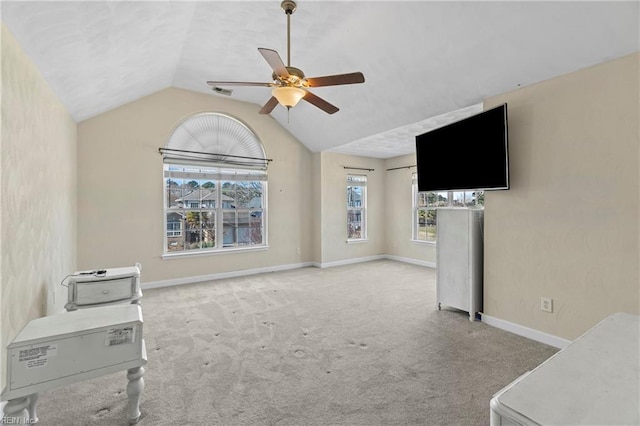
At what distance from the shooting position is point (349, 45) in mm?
3232

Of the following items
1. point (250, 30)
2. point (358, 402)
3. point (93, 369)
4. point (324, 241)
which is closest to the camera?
point (93, 369)

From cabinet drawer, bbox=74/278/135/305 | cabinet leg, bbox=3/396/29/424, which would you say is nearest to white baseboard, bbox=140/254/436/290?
cabinet drawer, bbox=74/278/135/305

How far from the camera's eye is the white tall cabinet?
339cm

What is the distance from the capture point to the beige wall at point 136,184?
4281mm

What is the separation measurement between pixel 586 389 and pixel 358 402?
1444 millimetres

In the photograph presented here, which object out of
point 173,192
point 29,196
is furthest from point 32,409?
point 173,192

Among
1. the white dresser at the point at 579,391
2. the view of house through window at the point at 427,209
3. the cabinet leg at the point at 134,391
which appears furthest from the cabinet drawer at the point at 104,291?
the view of house through window at the point at 427,209

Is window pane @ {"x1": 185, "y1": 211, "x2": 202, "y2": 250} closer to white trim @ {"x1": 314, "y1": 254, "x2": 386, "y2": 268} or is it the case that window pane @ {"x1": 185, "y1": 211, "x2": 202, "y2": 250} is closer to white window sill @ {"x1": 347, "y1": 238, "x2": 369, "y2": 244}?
white trim @ {"x1": 314, "y1": 254, "x2": 386, "y2": 268}

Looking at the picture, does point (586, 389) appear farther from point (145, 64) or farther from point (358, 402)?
point (145, 64)

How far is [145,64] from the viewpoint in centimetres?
349

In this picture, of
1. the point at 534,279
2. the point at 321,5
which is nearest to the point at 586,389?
the point at 534,279

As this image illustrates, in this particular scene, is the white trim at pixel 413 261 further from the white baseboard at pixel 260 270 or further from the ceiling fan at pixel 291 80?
the ceiling fan at pixel 291 80

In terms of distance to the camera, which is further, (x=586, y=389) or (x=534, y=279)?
(x=534, y=279)

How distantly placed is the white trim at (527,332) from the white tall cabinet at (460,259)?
185 mm
